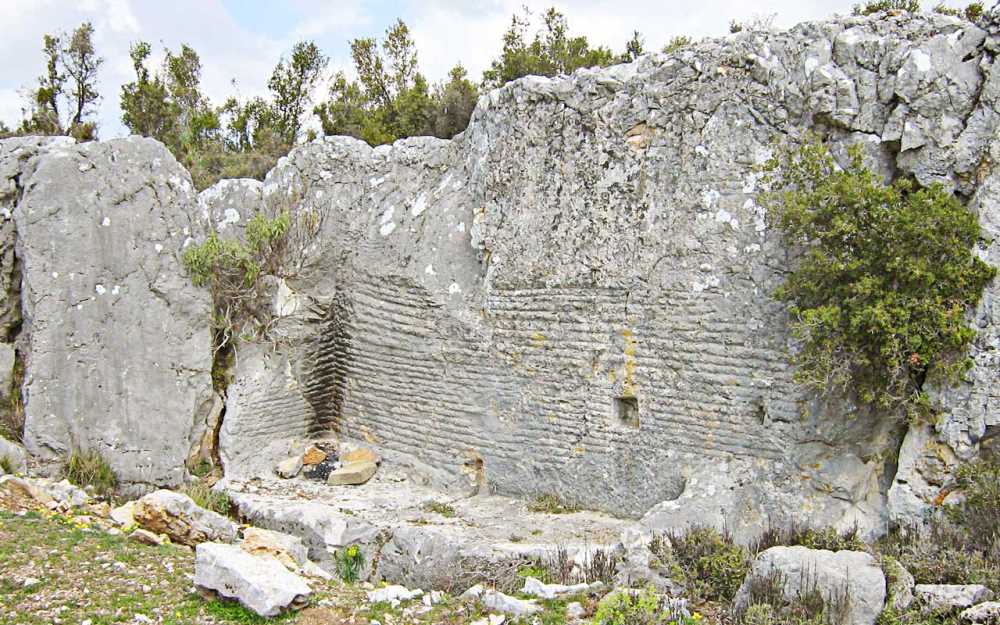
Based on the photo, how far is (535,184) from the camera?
879 centimetres

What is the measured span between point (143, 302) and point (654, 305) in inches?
211

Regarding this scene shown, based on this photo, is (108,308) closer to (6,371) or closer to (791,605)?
(6,371)

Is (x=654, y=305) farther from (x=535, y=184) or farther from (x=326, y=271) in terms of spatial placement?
(x=326, y=271)

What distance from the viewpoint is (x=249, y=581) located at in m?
5.70

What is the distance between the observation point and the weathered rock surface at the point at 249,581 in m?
5.66

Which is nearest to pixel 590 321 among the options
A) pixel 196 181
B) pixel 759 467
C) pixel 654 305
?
pixel 654 305

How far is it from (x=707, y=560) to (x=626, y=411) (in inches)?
81.5

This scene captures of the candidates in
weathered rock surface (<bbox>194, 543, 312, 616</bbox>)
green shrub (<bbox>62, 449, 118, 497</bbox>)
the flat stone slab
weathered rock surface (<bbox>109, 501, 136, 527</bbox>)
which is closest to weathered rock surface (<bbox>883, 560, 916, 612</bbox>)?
the flat stone slab

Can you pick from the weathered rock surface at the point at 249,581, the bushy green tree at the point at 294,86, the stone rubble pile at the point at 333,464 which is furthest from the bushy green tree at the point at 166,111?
the weathered rock surface at the point at 249,581

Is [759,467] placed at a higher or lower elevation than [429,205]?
lower

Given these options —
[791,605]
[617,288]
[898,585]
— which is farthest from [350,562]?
[898,585]

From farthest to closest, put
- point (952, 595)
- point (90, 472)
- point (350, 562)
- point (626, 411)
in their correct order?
point (90, 472)
point (626, 411)
point (350, 562)
point (952, 595)

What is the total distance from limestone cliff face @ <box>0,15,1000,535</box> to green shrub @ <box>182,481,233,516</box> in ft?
1.56

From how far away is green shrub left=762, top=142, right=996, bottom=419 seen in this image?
6656mm
